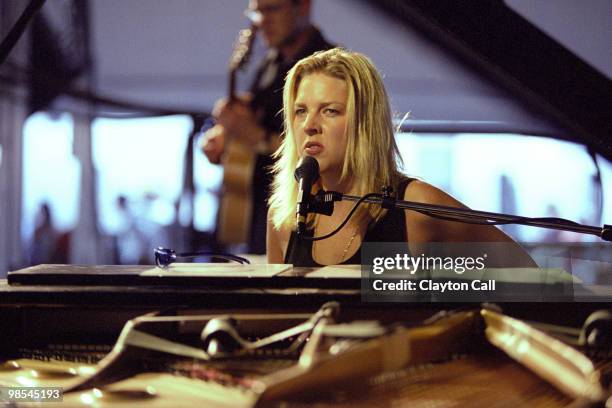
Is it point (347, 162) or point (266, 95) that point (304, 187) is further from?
point (266, 95)

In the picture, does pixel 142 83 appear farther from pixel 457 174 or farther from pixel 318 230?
pixel 318 230

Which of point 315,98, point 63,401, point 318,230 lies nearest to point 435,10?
point 315,98

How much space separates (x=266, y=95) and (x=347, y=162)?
2.27 m

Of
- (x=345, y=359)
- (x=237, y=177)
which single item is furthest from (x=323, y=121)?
(x=237, y=177)

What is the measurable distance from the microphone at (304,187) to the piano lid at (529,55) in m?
0.65

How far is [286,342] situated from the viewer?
1378 mm

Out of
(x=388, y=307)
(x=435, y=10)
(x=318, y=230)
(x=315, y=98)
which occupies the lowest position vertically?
(x=388, y=307)

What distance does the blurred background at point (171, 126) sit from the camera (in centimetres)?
536

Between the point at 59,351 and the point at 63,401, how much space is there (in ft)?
1.05

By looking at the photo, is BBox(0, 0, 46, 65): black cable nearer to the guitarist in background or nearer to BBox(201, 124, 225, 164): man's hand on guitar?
the guitarist in background

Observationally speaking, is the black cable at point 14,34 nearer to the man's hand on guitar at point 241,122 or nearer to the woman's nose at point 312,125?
the woman's nose at point 312,125

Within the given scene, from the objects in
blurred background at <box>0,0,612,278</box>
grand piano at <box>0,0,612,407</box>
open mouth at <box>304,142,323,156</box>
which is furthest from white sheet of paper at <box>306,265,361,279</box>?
blurred background at <box>0,0,612,278</box>

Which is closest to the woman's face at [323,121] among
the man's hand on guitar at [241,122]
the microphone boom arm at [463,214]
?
the microphone boom arm at [463,214]

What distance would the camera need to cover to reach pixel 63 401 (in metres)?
1.09
